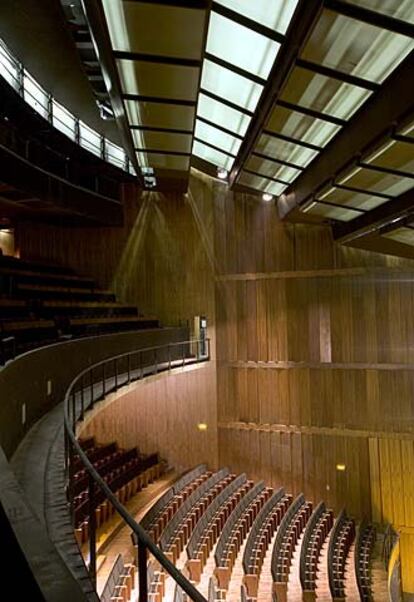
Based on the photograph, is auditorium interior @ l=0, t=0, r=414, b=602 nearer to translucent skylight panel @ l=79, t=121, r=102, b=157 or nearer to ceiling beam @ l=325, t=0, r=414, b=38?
ceiling beam @ l=325, t=0, r=414, b=38

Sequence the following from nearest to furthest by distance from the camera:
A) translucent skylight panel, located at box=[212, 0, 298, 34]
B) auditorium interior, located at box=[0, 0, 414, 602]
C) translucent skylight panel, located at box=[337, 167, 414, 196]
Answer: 1. translucent skylight panel, located at box=[212, 0, 298, 34]
2. auditorium interior, located at box=[0, 0, 414, 602]
3. translucent skylight panel, located at box=[337, 167, 414, 196]

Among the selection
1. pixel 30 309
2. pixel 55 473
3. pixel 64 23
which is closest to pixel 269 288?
pixel 30 309

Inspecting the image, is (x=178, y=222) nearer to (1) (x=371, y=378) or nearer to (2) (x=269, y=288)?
(2) (x=269, y=288)

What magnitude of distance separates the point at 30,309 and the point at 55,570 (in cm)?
695

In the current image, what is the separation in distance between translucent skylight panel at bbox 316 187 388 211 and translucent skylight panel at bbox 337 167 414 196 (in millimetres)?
359

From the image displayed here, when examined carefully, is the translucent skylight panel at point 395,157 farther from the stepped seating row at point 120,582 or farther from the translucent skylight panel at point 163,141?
the stepped seating row at point 120,582

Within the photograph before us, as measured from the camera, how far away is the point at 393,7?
12.2 feet

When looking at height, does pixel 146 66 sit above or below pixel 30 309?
above

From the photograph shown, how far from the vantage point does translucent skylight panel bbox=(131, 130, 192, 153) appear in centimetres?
782

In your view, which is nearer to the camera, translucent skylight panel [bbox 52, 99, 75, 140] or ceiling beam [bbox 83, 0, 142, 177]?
ceiling beam [bbox 83, 0, 142, 177]

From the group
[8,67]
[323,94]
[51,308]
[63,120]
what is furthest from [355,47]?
[63,120]

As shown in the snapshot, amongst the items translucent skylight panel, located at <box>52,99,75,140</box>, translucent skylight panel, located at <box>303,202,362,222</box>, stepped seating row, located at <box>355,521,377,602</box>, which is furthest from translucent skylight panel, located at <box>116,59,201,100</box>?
stepped seating row, located at <box>355,521,377,602</box>

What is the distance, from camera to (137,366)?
30.6 feet

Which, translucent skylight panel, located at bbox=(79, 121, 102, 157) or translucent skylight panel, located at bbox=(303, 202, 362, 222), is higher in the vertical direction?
translucent skylight panel, located at bbox=(79, 121, 102, 157)
